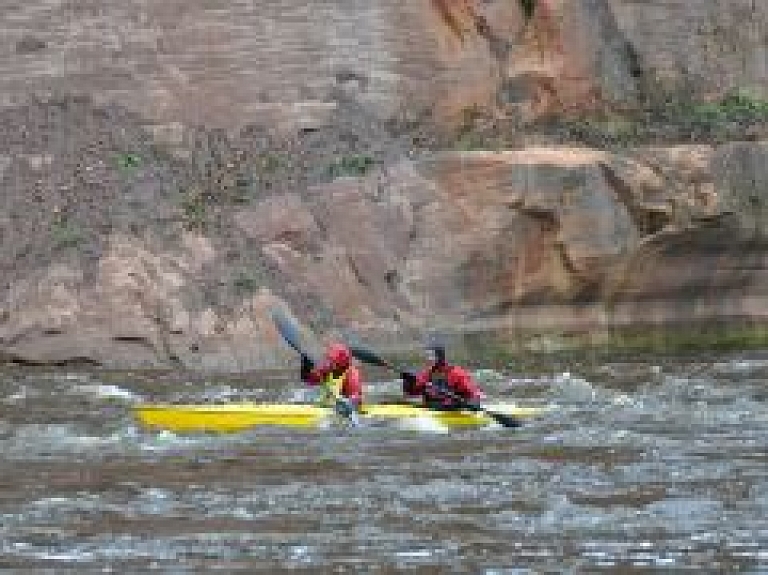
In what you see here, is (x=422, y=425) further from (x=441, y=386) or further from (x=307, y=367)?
(x=307, y=367)

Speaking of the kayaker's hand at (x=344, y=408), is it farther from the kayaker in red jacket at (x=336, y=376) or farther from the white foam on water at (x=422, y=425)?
the white foam on water at (x=422, y=425)

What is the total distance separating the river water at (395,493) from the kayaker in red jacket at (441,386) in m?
0.71

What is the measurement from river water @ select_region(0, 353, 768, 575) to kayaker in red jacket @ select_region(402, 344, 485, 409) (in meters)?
0.71

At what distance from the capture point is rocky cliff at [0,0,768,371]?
25031 mm

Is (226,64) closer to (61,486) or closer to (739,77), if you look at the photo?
(739,77)

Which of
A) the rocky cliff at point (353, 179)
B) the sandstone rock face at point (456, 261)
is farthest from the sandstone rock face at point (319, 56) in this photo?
the sandstone rock face at point (456, 261)

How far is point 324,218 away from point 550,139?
4710mm

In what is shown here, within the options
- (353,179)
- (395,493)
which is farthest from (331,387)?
(353,179)

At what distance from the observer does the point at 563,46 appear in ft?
98.9

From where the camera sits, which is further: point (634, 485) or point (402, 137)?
point (402, 137)

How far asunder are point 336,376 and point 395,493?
5427mm

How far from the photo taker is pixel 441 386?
1912 cm

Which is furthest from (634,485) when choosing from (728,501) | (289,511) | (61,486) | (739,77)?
(739,77)

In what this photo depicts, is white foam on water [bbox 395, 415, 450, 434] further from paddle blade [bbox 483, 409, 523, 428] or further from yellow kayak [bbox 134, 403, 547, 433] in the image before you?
paddle blade [bbox 483, 409, 523, 428]
